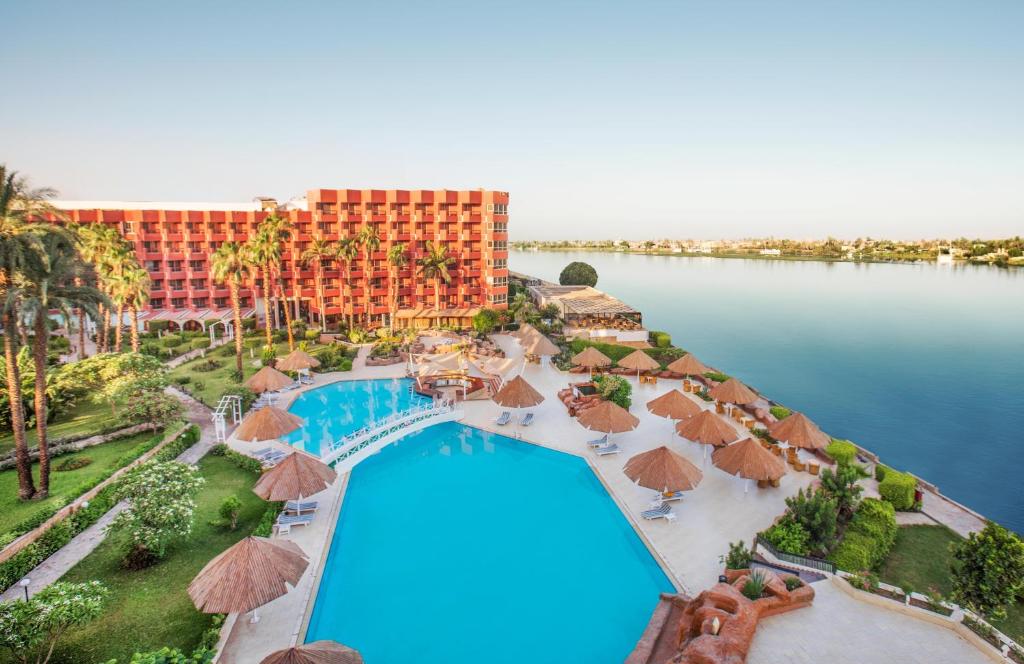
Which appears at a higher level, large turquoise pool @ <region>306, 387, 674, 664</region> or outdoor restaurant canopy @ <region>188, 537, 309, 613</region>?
outdoor restaurant canopy @ <region>188, 537, 309, 613</region>

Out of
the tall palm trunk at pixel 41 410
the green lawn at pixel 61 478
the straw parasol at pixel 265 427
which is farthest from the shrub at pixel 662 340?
the tall palm trunk at pixel 41 410

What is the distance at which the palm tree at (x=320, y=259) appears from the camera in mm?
49469

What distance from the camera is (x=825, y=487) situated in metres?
17.5

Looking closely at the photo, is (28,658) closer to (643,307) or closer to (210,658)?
(210,658)

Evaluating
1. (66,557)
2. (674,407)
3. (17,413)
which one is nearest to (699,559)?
(674,407)

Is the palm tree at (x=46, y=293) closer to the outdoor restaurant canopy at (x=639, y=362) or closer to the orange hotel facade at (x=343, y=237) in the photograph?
the outdoor restaurant canopy at (x=639, y=362)

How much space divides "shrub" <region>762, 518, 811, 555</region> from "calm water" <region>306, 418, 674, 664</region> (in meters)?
3.69

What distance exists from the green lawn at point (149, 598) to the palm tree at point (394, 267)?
33696mm

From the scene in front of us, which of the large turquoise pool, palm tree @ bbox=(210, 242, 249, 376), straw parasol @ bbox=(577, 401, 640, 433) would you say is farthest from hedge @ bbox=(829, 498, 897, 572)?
palm tree @ bbox=(210, 242, 249, 376)

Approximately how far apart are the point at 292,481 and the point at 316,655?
8.30 m

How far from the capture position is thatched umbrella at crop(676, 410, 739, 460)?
2184cm

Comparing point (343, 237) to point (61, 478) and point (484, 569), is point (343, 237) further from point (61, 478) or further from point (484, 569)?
point (484, 569)

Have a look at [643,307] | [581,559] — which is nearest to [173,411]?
[581,559]

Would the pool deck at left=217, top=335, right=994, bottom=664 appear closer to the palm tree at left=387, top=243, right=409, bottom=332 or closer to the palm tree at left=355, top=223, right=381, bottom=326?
the palm tree at left=387, top=243, right=409, bottom=332
